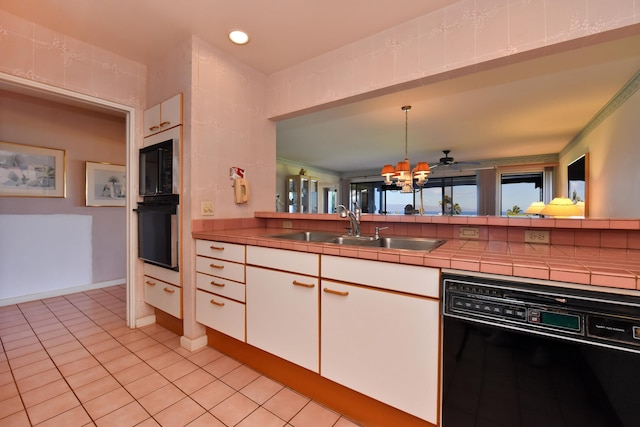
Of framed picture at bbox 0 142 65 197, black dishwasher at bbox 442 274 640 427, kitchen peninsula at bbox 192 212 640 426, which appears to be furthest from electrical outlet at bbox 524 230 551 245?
framed picture at bbox 0 142 65 197

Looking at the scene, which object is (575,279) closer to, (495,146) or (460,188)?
(495,146)

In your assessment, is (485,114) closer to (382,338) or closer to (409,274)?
(409,274)

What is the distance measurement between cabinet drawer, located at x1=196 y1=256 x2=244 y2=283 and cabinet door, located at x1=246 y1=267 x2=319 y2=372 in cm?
10

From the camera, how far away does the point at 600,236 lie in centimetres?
132

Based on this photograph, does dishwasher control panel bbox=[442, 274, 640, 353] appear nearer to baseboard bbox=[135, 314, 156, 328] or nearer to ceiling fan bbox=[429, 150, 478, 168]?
baseboard bbox=[135, 314, 156, 328]

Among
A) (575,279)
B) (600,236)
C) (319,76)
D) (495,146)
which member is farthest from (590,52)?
(495,146)

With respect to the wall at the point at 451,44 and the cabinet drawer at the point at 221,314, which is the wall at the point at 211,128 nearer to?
the cabinet drawer at the point at 221,314

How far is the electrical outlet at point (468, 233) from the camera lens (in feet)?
5.31

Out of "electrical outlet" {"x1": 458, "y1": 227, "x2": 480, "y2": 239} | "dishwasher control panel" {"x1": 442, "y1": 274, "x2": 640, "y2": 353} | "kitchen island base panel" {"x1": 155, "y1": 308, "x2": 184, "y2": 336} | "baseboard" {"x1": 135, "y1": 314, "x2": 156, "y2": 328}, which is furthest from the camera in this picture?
"baseboard" {"x1": 135, "y1": 314, "x2": 156, "y2": 328}

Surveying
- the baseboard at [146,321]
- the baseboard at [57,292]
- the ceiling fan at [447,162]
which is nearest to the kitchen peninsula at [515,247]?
the baseboard at [146,321]

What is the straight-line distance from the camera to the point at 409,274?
1136 millimetres

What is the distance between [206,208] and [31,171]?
2.59 metres

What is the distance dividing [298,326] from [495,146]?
222 inches

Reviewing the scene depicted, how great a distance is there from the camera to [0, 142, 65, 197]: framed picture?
9.52ft
